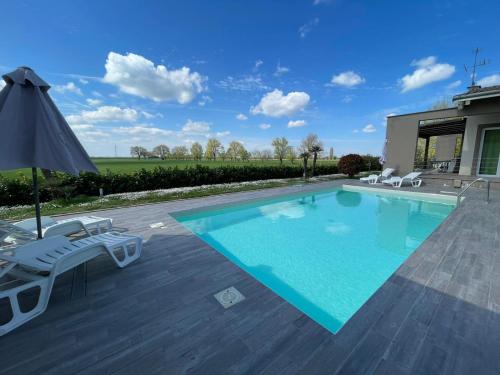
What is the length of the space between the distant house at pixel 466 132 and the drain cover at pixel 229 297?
1229 centimetres

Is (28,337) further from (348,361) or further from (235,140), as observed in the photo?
(235,140)

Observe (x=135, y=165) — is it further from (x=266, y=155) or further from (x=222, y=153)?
(x=266, y=155)

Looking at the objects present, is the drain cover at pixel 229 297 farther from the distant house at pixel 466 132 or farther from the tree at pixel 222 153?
the tree at pixel 222 153

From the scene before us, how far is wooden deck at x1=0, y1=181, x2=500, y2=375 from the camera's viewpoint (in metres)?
1.52

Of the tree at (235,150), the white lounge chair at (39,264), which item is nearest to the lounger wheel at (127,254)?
the white lounge chair at (39,264)

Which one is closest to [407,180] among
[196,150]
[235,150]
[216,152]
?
[235,150]

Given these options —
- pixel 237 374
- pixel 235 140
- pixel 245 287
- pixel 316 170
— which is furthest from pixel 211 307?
pixel 235 140

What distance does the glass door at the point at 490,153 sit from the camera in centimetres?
988

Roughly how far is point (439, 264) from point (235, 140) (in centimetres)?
4960

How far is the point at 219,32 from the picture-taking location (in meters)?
9.91

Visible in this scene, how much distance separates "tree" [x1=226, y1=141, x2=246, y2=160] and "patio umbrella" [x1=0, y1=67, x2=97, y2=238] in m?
45.1

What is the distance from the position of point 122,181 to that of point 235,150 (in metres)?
40.7

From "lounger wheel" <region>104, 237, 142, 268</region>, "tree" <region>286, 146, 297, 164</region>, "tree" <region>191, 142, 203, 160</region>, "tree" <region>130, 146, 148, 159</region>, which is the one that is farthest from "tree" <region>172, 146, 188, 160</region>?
"lounger wheel" <region>104, 237, 142, 268</region>

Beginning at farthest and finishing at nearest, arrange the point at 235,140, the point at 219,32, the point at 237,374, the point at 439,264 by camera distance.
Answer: the point at 235,140 < the point at 219,32 < the point at 439,264 < the point at 237,374
